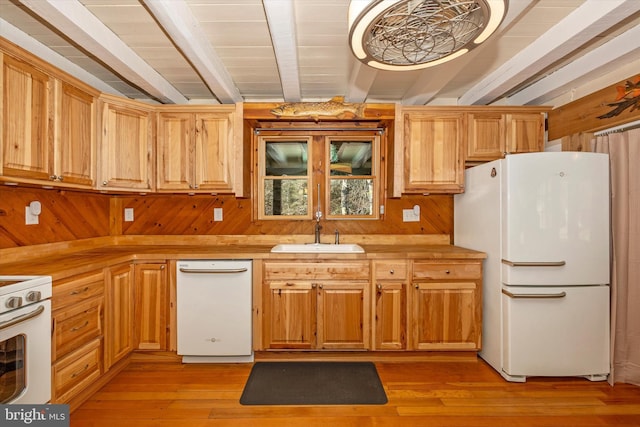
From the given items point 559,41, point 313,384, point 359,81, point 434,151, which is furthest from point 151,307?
point 559,41

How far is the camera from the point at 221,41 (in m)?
2.17

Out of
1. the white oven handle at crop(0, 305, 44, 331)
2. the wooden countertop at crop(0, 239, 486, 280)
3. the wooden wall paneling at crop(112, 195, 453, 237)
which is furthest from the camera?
the wooden wall paneling at crop(112, 195, 453, 237)

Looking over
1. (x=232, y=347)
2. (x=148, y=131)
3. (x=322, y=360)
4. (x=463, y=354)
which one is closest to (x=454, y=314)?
(x=463, y=354)

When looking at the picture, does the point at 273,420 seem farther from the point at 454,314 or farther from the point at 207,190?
the point at 207,190

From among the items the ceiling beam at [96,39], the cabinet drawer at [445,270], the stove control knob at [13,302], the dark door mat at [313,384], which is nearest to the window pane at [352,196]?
the cabinet drawer at [445,270]

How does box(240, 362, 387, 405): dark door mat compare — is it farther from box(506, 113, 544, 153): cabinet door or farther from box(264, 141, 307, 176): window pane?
box(506, 113, 544, 153): cabinet door

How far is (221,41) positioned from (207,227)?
1.75 m

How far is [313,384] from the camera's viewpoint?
2.23m

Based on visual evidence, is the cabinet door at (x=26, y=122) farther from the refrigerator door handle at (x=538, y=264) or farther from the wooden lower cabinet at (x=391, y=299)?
the refrigerator door handle at (x=538, y=264)

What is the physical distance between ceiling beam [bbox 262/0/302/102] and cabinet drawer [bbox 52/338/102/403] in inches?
93.5

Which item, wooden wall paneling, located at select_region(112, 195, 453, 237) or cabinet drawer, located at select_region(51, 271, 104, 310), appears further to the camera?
wooden wall paneling, located at select_region(112, 195, 453, 237)

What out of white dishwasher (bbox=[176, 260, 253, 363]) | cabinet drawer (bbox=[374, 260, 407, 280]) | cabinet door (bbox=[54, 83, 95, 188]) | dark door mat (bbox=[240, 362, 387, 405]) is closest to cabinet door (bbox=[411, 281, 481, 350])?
cabinet drawer (bbox=[374, 260, 407, 280])

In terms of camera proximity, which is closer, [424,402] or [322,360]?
[424,402]

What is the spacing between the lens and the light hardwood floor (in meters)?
1.87
